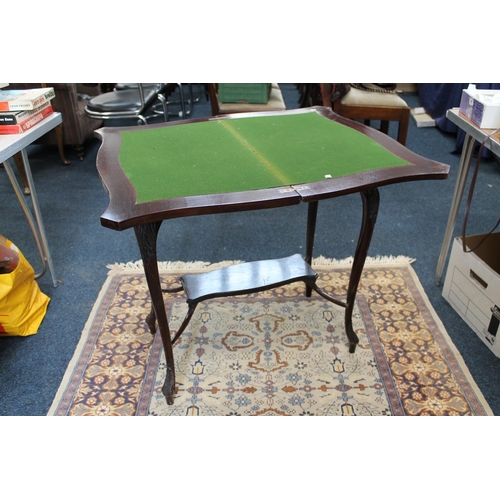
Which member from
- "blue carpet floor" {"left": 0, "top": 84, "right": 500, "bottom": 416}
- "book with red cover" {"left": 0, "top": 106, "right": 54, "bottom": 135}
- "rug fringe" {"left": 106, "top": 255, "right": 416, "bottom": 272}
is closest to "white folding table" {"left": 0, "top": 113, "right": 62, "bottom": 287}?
"book with red cover" {"left": 0, "top": 106, "right": 54, "bottom": 135}

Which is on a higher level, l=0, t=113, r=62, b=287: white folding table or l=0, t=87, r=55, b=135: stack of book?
l=0, t=87, r=55, b=135: stack of book

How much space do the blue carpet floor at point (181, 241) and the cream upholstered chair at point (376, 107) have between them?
44 centimetres

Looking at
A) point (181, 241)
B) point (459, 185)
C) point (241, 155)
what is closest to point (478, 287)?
point (459, 185)

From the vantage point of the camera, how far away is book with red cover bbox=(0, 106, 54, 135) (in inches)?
65.0

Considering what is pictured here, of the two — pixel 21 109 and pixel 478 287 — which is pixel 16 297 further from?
pixel 478 287

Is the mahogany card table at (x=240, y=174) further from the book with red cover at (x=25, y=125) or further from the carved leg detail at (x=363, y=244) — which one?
the book with red cover at (x=25, y=125)

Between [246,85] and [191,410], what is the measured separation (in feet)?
6.41

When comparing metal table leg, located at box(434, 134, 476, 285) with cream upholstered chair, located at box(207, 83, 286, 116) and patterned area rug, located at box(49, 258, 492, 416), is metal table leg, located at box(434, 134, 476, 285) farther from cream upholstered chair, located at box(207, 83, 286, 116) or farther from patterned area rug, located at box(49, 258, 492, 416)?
cream upholstered chair, located at box(207, 83, 286, 116)

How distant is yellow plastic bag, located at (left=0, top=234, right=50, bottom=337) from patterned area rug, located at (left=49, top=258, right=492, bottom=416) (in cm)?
23

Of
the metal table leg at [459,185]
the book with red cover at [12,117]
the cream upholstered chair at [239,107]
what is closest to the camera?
the book with red cover at [12,117]

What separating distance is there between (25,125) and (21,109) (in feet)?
0.20

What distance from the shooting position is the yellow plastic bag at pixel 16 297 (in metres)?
1.69

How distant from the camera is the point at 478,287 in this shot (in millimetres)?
1732

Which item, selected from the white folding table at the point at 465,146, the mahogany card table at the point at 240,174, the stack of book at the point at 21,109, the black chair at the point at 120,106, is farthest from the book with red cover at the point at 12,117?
the white folding table at the point at 465,146
